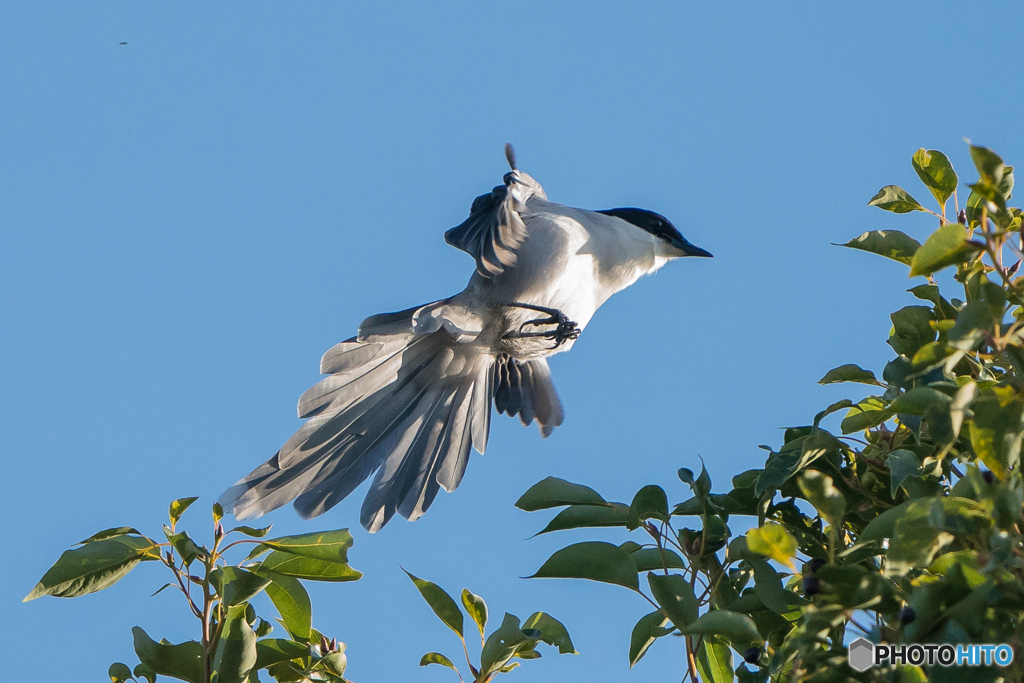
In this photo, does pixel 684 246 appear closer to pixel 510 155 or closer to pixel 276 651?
pixel 510 155

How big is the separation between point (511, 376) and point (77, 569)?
6.61 feet

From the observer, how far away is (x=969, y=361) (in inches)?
64.8

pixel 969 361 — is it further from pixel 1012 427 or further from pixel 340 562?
pixel 340 562

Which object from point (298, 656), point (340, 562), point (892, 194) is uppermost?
point (892, 194)

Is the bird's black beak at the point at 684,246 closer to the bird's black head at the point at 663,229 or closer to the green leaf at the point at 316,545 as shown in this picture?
the bird's black head at the point at 663,229

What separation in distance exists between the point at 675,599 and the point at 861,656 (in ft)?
1.06

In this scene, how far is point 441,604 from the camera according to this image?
199 cm

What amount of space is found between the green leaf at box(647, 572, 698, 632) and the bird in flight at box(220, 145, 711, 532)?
138 cm

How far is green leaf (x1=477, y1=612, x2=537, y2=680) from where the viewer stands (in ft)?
6.27

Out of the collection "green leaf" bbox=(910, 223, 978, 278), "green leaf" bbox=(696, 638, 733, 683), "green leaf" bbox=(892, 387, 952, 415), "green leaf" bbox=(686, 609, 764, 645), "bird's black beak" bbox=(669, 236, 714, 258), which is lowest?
"green leaf" bbox=(696, 638, 733, 683)

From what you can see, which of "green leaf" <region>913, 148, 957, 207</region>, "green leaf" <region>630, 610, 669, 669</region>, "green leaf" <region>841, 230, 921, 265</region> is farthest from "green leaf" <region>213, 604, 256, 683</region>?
"green leaf" <region>913, 148, 957, 207</region>

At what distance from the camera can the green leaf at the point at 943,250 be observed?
4.17 ft

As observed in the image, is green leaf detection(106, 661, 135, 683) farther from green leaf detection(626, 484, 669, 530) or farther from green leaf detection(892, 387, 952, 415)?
green leaf detection(892, 387, 952, 415)

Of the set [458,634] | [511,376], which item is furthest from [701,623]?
[511,376]
